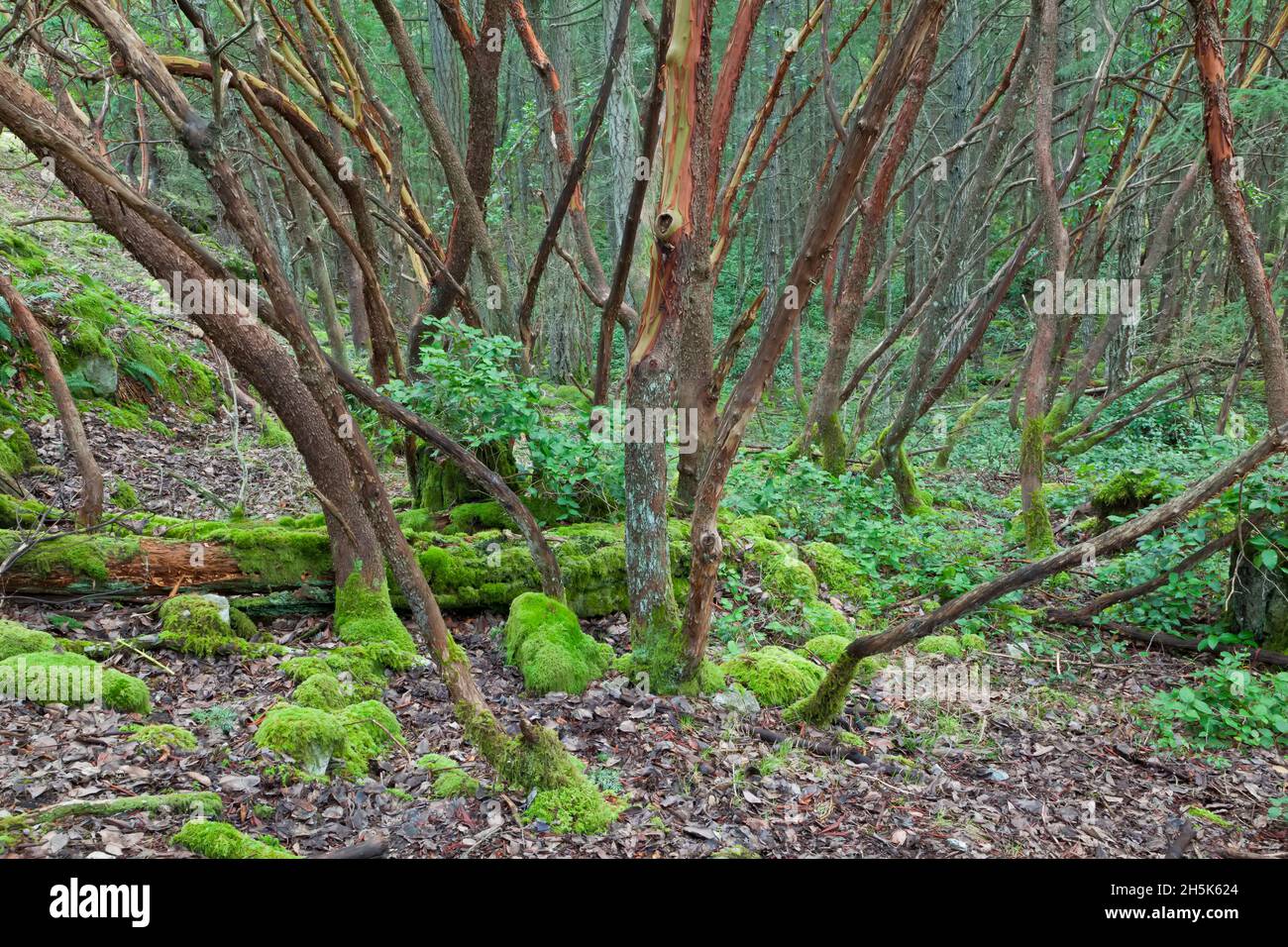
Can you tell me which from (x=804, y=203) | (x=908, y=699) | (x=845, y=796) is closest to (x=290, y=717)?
(x=845, y=796)

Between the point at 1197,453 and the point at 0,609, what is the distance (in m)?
11.9

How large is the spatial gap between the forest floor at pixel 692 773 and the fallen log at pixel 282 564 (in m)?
0.19

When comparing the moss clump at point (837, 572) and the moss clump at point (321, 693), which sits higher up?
the moss clump at point (837, 572)

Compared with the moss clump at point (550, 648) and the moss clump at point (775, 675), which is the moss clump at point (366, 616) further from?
the moss clump at point (775, 675)

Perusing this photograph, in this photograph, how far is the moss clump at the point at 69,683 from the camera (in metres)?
3.65

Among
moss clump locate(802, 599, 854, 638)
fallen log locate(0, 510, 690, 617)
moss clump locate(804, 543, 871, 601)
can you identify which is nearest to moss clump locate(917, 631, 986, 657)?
moss clump locate(802, 599, 854, 638)

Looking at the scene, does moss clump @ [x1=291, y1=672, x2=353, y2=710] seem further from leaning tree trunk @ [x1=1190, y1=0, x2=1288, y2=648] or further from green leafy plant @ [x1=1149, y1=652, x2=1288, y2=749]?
leaning tree trunk @ [x1=1190, y1=0, x2=1288, y2=648]

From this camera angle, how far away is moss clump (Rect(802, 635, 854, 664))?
5.43m

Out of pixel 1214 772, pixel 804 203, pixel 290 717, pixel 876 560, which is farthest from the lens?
pixel 804 203

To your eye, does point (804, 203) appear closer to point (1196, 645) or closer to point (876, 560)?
point (876, 560)

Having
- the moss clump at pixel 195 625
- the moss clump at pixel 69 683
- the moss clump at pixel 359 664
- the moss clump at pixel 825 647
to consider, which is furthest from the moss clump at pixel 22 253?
the moss clump at pixel 825 647

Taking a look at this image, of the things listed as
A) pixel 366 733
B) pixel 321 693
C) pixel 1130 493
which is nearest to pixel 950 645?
pixel 1130 493

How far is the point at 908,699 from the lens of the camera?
499 cm

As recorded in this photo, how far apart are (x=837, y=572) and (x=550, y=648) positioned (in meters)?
3.17
